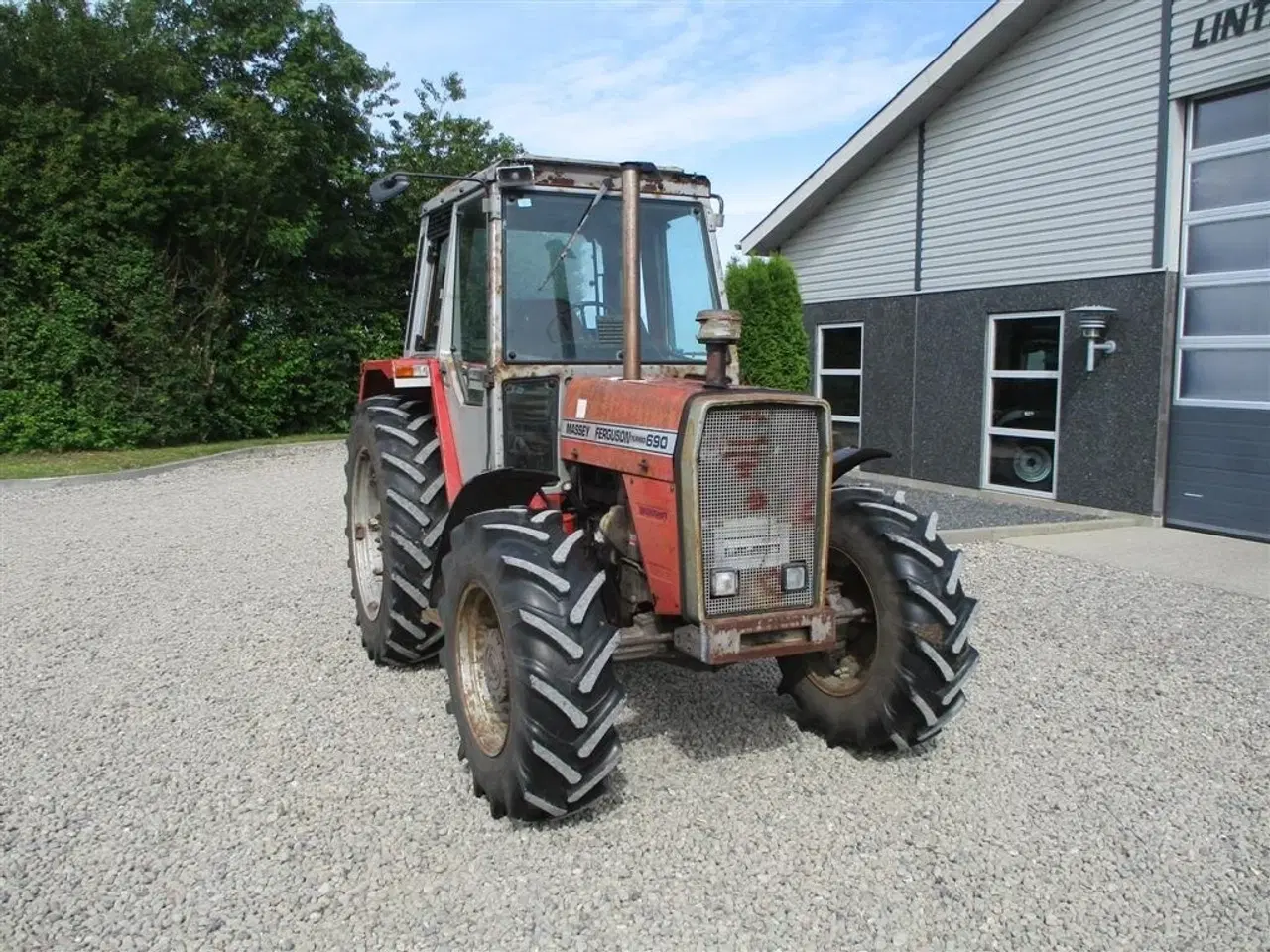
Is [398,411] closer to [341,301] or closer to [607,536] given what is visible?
[607,536]

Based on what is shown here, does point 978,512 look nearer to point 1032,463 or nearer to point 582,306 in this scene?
point 1032,463

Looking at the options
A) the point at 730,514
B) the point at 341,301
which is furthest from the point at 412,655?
the point at 341,301

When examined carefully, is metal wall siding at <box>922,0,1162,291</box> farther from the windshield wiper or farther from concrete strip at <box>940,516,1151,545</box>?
the windshield wiper

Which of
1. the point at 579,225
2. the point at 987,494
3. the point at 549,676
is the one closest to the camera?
the point at 549,676

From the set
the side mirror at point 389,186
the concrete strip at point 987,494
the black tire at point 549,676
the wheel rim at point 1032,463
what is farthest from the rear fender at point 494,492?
the wheel rim at point 1032,463

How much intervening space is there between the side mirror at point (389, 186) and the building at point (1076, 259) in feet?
22.4

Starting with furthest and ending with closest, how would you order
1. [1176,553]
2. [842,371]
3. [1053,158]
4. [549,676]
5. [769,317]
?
[842,371], [769,317], [1053,158], [1176,553], [549,676]

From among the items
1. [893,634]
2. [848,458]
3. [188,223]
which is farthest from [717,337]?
[188,223]

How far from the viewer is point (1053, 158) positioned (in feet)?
31.7

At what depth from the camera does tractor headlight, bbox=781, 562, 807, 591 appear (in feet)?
11.3

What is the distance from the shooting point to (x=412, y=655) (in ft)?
15.8

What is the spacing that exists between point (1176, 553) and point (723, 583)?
5.88 metres

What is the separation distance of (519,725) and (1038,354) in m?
8.39

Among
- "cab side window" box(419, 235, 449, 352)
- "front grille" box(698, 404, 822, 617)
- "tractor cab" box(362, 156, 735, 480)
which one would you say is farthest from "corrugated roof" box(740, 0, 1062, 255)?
"front grille" box(698, 404, 822, 617)
